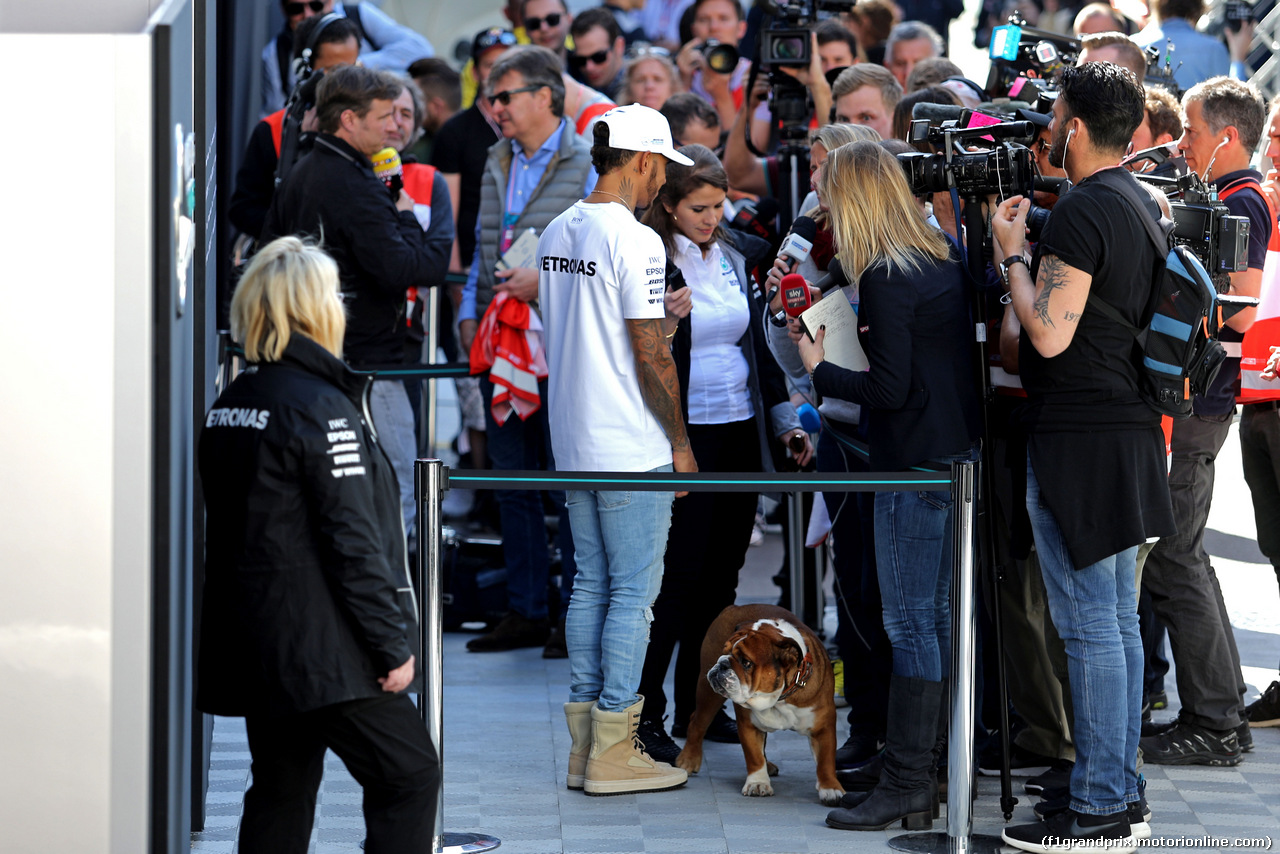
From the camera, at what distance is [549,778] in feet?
14.8

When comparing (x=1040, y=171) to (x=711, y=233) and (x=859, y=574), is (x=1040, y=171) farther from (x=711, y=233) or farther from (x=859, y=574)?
(x=859, y=574)

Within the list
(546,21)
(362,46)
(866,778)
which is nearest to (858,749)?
(866,778)

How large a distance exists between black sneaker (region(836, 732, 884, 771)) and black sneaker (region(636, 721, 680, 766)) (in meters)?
0.50

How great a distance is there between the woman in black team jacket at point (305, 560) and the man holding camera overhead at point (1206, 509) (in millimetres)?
2585

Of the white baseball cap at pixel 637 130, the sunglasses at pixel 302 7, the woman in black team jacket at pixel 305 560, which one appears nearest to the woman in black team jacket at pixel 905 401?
the white baseball cap at pixel 637 130

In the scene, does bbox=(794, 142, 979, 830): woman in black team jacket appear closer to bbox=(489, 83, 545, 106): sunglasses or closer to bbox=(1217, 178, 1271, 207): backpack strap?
bbox=(1217, 178, 1271, 207): backpack strap

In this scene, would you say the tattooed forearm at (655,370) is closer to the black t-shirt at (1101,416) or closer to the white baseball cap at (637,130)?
the white baseball cap at (637,130)

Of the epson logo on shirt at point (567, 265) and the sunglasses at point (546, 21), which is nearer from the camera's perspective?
the epson logo on shirt at point (567, 265)

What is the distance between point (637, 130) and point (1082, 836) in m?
2.17

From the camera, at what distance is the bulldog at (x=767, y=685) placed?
4.14m

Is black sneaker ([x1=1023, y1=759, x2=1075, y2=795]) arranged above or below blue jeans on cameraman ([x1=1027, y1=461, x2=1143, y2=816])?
below

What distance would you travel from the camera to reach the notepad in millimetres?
4168

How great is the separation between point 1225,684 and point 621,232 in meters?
2.29

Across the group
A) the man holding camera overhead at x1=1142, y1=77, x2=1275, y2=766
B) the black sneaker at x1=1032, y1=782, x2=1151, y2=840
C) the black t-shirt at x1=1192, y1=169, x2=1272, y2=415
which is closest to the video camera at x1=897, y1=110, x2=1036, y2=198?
the man holding camera overhead at x1=1142, y1=77, x2=1275, y2=766
